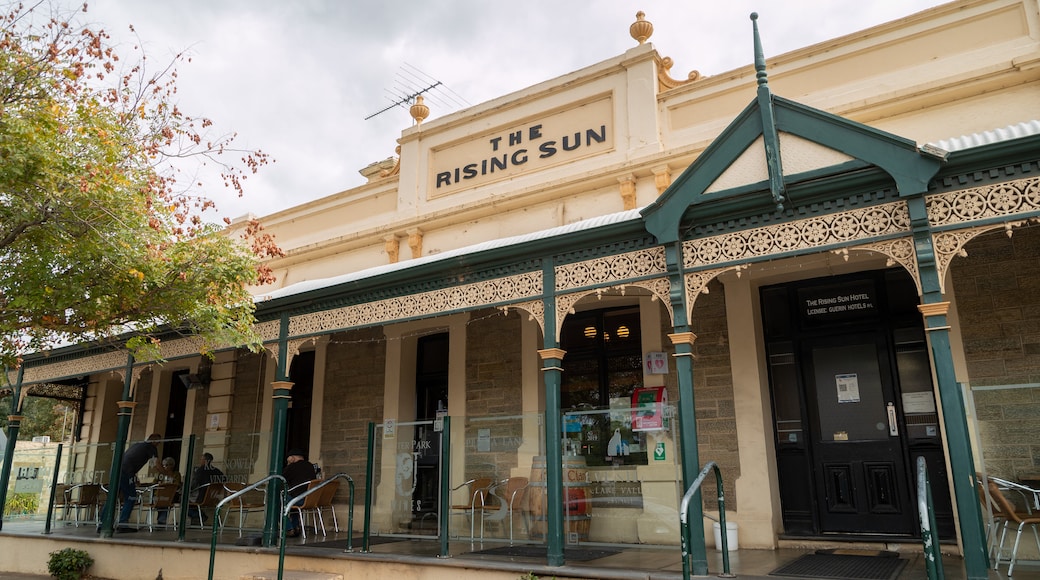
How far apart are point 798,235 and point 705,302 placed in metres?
2.71

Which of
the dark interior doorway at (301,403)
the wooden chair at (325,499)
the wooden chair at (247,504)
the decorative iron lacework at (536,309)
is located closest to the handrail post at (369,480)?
the wooden chair at (325,499)

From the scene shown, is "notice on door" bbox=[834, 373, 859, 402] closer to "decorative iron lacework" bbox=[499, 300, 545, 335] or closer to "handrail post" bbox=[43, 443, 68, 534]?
"decorative iron lacework" bbox=[499, 300, 545, 335]

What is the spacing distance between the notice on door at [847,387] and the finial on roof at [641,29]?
204 inches

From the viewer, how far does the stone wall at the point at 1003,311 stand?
664 centimetres

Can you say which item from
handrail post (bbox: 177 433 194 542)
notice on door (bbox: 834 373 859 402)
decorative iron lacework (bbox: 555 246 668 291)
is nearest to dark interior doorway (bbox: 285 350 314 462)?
handrail post (bbox: 177 433 194 542)

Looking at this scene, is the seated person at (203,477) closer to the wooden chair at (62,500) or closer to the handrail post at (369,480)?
the wooden chair at (62,500)

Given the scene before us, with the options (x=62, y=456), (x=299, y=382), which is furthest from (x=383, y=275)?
(x=62, y=456)

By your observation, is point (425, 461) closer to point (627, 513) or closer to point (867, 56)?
point (627, 513)

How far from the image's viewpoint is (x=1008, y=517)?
5656mm

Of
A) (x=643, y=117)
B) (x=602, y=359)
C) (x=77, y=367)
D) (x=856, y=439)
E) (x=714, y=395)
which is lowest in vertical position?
(x=856, y=439)

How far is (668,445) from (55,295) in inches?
242

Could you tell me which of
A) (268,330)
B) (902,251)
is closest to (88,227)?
(268,330)

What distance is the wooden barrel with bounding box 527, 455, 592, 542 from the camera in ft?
22.4

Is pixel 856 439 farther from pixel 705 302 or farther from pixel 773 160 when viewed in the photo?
pixel 773 160
